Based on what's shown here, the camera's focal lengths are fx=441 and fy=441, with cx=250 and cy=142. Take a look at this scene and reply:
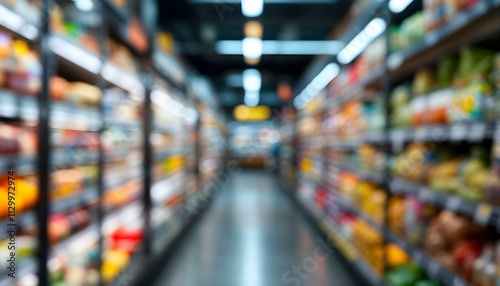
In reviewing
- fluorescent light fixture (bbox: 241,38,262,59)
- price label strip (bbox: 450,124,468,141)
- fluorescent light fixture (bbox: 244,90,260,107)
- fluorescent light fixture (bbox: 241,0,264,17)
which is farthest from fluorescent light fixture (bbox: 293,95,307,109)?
fluorescent light fixture (bbox: 244,90,260,107)

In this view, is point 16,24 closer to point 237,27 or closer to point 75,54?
point 75,54

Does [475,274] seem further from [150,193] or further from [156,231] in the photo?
[156,231]

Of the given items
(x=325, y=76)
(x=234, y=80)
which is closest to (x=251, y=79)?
(x=234, y=80)

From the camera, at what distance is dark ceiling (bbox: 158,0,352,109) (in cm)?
739

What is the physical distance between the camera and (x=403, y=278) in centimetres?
287

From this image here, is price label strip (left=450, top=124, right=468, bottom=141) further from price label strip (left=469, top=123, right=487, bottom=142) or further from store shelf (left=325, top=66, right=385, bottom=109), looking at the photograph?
store shelf (left=325, top=66, right=385, bottom=109)

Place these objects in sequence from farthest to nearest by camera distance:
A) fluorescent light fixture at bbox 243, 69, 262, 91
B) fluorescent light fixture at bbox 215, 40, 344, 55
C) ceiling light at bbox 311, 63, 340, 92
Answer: fluorescent light fixture at bbox 243, 69, 262, 91 < fluorescent light fixture at bbox 215, 40, 344, 55 < ceiling light at bbox 311, 63, 340, 92

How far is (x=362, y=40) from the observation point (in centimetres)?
435

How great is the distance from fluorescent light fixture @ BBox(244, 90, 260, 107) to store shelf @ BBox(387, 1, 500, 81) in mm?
16754

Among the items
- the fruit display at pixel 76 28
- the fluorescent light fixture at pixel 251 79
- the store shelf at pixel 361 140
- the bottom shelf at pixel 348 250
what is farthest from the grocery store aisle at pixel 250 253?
the fluorescent light fixture at pixel 251 79

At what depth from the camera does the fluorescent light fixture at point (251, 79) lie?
1410 cm

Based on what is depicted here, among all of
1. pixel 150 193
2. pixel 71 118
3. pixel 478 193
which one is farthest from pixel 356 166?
pixel 71 118

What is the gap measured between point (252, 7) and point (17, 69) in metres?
5.61

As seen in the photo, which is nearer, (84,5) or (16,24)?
(16,24)
